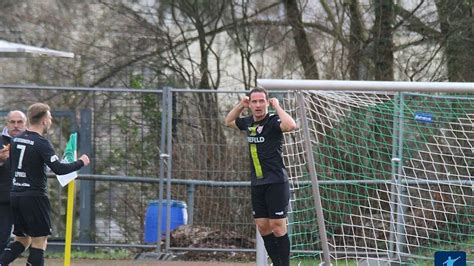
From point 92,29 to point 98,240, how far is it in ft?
23.3

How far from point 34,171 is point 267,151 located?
88.4 inches

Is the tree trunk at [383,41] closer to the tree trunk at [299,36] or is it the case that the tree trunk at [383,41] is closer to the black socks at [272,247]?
the tree trunk at [299,36]

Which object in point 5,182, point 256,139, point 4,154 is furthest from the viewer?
point 5,182

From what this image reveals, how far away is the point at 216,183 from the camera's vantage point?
549 inches

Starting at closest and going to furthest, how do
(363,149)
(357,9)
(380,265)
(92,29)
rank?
(380,265) → (363,149) → (357,9) → (92,29)

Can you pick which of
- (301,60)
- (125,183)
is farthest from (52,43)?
(125,183)

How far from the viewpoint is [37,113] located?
991 cm

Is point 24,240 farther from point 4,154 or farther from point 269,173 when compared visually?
point 269,173

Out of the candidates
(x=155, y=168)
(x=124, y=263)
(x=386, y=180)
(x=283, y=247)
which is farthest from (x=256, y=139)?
(x=155, y=168)

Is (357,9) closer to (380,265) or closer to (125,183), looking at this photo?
(125,183)

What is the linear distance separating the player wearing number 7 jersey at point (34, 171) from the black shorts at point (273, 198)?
1693mm

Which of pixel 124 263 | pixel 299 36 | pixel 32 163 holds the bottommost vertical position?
pixel 124 263

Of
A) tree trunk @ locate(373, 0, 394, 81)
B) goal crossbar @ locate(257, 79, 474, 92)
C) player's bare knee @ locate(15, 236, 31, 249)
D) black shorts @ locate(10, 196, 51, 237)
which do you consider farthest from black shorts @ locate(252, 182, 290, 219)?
tree trunk @ locate(373, 0, 394, 81)

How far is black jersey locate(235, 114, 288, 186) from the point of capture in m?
9.78
